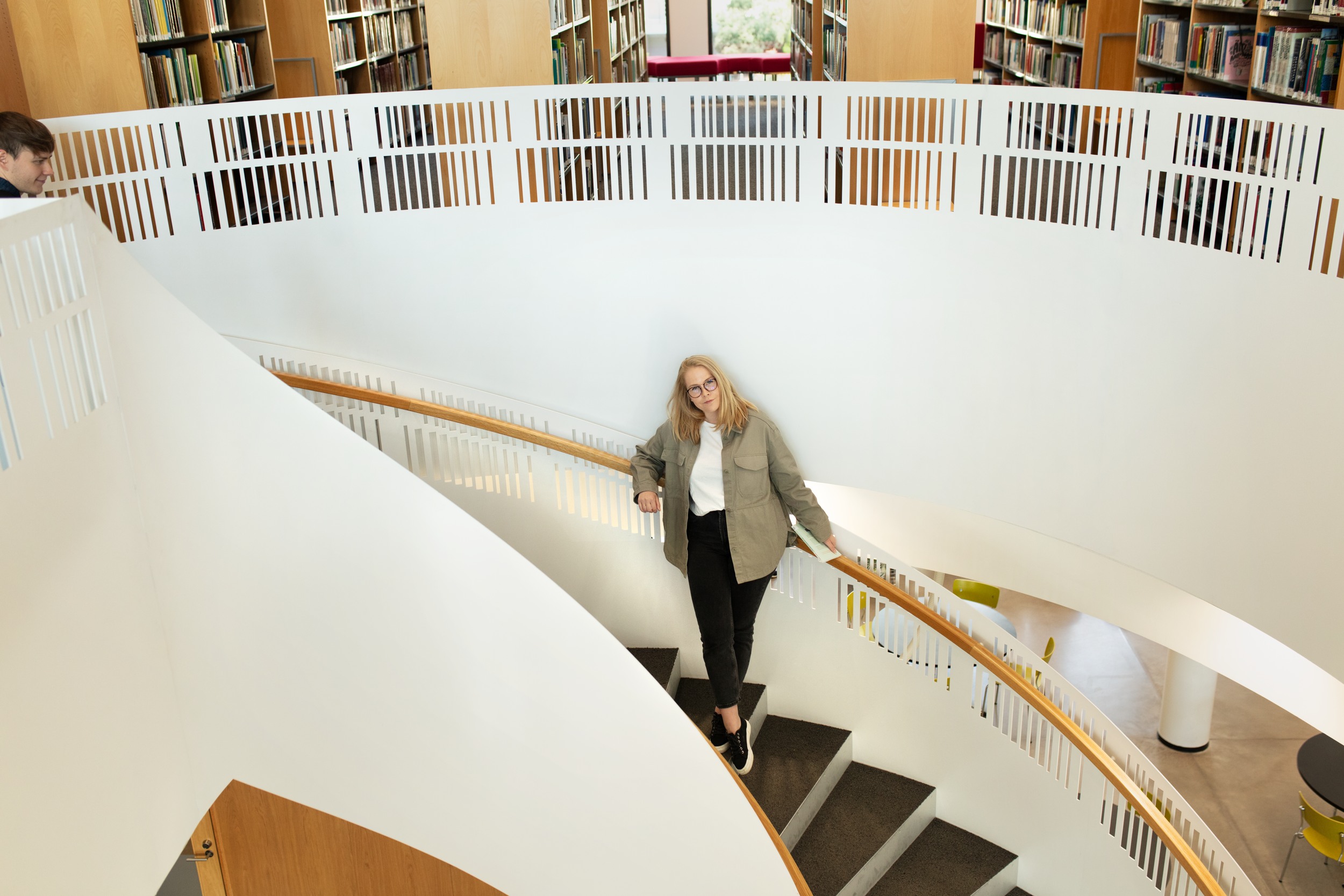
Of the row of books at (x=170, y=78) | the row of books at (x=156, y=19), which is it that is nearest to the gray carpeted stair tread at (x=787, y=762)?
the row of books at (x=170, y=78)

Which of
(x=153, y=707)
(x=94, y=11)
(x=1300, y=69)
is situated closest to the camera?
(x=153, y=707)

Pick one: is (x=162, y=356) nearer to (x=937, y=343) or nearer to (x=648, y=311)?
(x=648, y=311)

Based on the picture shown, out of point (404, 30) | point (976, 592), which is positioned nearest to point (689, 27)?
point (404, 30)

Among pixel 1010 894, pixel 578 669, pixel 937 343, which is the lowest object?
pixel 1010 894

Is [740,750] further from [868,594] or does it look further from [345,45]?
[345,45]

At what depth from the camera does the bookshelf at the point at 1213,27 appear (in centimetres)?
405

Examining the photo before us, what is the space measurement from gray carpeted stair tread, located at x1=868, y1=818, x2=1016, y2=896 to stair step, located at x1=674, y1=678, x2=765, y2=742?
0.73 m

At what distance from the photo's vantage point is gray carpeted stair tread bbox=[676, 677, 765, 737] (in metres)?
4.19

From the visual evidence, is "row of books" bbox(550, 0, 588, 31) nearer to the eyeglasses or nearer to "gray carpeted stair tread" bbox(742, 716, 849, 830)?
the eyeglasses

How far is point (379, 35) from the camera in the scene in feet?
25.2

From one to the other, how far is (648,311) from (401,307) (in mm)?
939

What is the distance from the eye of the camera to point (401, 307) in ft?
13.4

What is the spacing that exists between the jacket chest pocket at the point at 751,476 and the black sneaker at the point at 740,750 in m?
0.86

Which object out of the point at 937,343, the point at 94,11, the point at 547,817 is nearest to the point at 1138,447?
the point at 937,343
